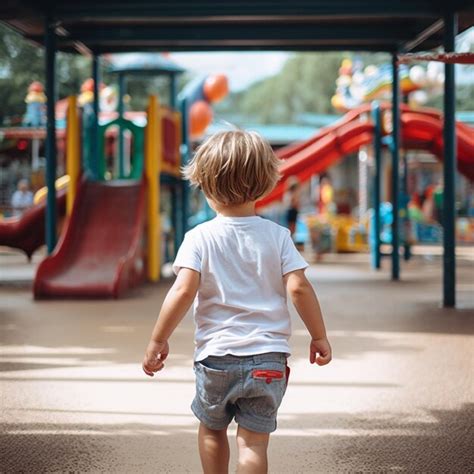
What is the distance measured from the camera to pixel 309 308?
10.1ft

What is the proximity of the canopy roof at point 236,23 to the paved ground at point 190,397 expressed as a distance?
3.49 m

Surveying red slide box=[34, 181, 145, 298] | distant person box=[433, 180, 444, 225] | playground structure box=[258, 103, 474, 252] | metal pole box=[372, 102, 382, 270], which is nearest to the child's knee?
red slide box=[34, 181, 145, 298]

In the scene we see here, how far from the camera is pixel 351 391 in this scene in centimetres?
554

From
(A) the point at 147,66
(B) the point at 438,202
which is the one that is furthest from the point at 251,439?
(B) the point at 438,202

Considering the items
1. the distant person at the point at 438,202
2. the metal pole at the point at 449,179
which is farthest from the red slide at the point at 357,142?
the distant person at the point at 438,202

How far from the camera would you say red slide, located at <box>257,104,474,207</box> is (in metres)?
16.0

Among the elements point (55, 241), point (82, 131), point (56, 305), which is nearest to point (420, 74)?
point (82, 131)

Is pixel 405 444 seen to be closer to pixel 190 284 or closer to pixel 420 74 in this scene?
pixel 190 284

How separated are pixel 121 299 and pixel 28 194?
1654 cm

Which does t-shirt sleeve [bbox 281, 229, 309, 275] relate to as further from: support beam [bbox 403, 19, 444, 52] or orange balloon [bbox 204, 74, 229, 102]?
orange balloon [bbox 204, 74, 229, 102]

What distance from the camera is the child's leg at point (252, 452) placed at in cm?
297

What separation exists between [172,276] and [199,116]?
10.6 metres

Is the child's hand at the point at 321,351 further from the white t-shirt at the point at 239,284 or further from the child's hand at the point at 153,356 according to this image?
the child's hand at the point at 153,356

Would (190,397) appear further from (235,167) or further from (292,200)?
(292,200)
